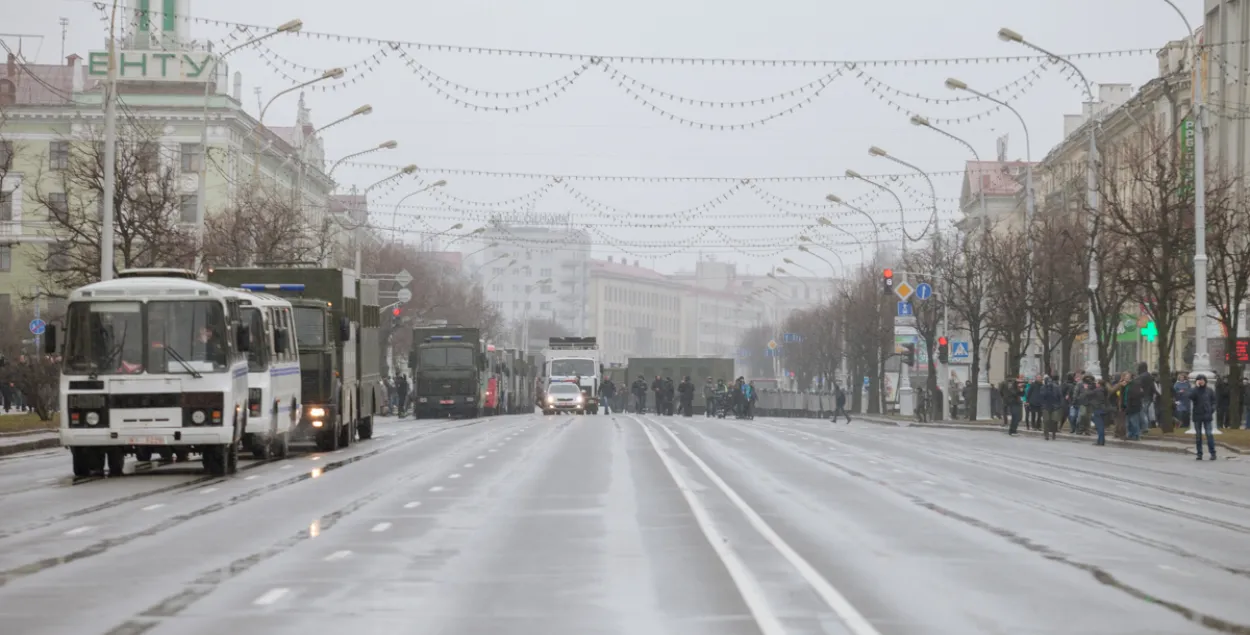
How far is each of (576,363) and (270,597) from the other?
77782mm

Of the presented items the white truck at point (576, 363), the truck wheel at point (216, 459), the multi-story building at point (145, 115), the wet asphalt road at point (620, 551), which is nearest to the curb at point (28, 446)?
the wet asphalt road at point (620, 551)

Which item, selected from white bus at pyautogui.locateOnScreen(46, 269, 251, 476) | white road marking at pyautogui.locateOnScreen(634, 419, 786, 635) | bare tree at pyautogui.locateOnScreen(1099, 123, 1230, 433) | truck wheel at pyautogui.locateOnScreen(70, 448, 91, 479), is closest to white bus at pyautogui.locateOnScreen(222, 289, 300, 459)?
white bus at pyautogui.locateOnScreen(46, 269, 251, 476)

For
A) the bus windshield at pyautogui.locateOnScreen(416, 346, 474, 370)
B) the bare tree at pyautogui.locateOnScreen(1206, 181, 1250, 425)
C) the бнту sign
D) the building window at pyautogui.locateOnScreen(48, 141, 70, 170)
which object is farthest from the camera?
the бнту sign

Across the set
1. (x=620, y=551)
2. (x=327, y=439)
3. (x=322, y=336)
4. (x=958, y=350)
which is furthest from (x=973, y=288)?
(x=620, y=551)

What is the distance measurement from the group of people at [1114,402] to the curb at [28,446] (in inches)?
833

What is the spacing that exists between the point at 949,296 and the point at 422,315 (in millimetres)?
36269

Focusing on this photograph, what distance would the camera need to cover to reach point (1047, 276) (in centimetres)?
6109

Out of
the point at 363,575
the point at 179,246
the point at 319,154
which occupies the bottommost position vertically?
the point at 363,575

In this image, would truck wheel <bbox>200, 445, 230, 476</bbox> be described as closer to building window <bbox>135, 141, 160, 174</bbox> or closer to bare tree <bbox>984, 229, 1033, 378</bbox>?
building window <bbox>135, 141, 160, 174</bbox>

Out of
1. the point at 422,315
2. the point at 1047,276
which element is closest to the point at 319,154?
the point at 422,315

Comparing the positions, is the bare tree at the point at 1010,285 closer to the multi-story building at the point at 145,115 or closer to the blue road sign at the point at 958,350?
the blue road sign at the point at 958,350

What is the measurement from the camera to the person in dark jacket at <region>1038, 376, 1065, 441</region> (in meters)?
50.1

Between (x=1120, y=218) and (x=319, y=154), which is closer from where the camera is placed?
(x=1120, y=218)

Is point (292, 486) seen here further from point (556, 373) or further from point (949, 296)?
point (556, 373)
